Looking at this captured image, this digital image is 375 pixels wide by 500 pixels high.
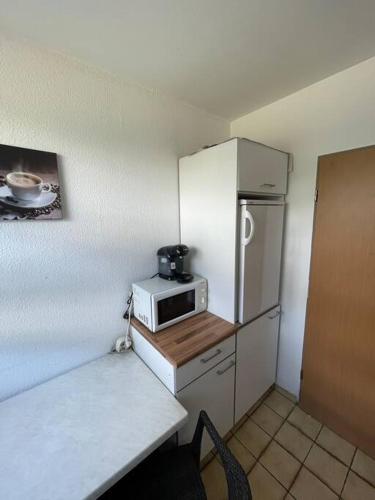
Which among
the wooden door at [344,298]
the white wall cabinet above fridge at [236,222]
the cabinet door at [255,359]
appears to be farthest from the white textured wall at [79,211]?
the wooden door at [344,298]

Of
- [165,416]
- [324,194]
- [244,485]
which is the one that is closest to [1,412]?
[165,416]

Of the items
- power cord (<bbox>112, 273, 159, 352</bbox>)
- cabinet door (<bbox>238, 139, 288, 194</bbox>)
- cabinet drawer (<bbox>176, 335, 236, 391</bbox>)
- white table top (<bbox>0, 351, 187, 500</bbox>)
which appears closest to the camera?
white table top (<bbox>0, 351, 187, 500</bbox>)

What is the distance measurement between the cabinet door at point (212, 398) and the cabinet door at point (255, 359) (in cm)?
9

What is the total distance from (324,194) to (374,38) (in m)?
0.77

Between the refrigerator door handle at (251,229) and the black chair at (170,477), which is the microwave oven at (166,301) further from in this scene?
the black chair at (170,477)

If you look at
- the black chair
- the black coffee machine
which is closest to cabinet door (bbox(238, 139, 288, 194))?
the black coffee machine

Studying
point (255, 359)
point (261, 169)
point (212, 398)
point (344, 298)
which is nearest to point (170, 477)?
point (212, 398)

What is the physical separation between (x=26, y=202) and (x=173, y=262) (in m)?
0.91

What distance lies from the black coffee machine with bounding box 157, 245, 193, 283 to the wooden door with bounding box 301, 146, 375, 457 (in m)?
0.94

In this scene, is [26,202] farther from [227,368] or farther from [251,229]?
[227,368]

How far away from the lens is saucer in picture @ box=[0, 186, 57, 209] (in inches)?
39.3

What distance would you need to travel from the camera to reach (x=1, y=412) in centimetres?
102

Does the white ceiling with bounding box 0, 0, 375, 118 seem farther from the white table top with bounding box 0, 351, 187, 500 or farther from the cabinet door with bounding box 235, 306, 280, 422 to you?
the white table top with bounding box 0, 351, 187, 500

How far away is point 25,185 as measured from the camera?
3.43 ft
